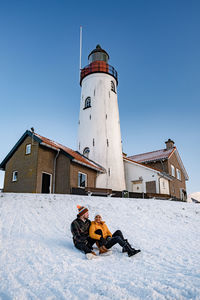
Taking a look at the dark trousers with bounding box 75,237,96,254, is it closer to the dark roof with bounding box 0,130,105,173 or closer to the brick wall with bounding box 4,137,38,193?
the brick wall with bounding box 4,137,38,193

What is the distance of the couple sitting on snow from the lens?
245 inches

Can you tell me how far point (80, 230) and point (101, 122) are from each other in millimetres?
17136

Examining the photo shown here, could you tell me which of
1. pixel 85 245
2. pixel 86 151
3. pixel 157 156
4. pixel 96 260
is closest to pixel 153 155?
pixel 157 156

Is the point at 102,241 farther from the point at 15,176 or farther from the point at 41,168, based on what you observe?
the point at 15,176

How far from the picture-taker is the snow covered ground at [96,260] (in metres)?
3.84

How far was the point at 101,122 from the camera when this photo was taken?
75.9 ft

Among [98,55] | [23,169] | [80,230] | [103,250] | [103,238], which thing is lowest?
[103,250]

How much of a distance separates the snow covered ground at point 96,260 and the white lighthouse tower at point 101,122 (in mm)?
10343

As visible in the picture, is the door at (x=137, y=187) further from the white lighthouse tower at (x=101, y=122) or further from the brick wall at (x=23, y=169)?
the brick wall at (x=23, y=169)

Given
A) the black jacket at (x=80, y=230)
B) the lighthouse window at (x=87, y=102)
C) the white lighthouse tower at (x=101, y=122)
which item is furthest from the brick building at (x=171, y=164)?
the black jacket at (x=80, y=230)

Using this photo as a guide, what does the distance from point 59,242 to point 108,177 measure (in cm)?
1474

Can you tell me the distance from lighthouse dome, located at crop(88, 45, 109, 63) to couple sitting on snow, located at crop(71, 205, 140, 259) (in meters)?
22.1

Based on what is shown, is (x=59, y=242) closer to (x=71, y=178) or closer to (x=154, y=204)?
(x=154, y=204)

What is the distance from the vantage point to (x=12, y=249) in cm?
626
